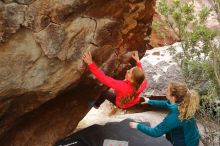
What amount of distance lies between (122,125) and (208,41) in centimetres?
207

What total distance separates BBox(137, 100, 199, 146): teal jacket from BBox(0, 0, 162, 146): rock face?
1.18 metres

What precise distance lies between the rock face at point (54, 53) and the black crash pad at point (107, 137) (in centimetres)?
33

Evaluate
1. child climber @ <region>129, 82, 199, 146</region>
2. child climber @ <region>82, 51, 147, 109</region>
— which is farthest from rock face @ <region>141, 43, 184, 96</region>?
child climber @ <region>129, 82, 199, 146</region>

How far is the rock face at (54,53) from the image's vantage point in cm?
522

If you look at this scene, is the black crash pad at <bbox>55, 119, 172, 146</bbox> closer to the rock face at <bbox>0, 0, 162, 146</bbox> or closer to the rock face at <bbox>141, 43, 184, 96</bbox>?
the rock face at <bbox>0, 0, 162, 146</bbox>

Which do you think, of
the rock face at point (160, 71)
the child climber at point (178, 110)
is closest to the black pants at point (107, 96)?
the child climber at point (178, 110)

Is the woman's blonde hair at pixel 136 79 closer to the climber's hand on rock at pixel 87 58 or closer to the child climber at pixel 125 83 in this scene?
the child climber at pixel 125 83

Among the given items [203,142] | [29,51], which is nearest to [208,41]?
[203,142]

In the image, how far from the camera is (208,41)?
7.60 meters

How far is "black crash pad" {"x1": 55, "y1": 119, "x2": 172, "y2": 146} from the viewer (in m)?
7.46

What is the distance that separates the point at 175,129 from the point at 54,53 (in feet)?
6.03

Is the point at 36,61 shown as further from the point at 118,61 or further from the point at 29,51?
the point at 118,61

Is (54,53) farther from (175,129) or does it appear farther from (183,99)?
(175,129)

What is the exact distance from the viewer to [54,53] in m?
5.54
